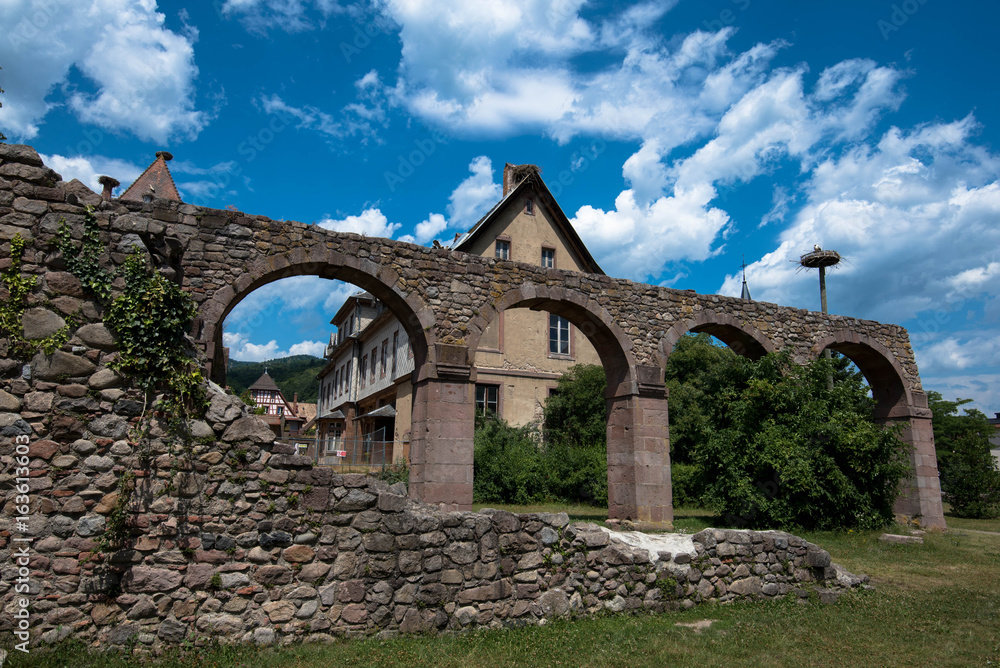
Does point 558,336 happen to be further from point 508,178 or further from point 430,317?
point 430,317

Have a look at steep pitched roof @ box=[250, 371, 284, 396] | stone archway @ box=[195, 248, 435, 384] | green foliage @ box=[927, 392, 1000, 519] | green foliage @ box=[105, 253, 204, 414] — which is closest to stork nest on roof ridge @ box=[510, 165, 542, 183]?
stone archway @ box=[195, 248, 435, 384]

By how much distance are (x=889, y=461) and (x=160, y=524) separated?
1256 cm

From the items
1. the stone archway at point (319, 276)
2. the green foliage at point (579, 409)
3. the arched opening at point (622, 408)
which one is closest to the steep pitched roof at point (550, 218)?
the green foliage at point (579, 409)

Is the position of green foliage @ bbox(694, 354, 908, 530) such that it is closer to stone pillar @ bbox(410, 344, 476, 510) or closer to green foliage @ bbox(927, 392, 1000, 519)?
stone pillar @ bbox(410, 344, 476, 510)

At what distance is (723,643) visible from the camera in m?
5.71

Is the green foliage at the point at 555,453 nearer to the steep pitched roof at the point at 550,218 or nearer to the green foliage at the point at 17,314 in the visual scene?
the steep pitched roof at the point at 550,218

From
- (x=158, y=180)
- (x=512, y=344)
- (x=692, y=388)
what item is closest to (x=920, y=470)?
(x=692, y=388)

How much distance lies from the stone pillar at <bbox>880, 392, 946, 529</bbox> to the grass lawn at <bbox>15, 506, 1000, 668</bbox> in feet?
26.1

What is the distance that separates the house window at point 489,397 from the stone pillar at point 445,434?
1024cm

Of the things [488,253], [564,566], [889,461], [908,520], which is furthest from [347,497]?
[488,253]

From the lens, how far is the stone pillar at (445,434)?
403 inches

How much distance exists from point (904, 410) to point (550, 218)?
13.5 metres

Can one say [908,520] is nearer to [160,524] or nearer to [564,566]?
[564,566]

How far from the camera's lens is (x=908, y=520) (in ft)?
48.9
